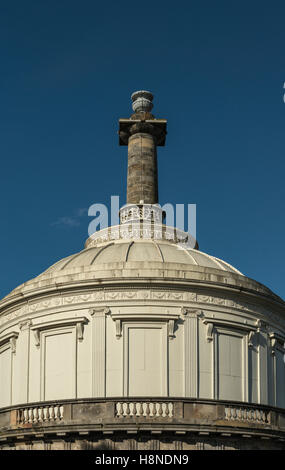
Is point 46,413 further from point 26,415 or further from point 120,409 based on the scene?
point 120,409

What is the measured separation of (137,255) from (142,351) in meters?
5.36

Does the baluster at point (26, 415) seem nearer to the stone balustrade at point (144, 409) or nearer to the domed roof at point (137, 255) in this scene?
the stone balustrade at point (144, 409)

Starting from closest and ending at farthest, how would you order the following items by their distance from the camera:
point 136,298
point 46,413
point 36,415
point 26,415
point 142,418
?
point 142,418, point 46,413, point 36,415, point 26,415, point 136,298

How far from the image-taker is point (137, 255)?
48.9 metres

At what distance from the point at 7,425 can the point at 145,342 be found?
691 centimetres

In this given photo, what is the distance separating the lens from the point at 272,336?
1908 inches

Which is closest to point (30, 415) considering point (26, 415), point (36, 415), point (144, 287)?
point (26, 415)

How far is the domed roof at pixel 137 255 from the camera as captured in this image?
48.8m

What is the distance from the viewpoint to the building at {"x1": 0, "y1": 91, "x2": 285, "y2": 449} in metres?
41.7

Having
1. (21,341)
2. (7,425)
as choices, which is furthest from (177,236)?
(7,425)

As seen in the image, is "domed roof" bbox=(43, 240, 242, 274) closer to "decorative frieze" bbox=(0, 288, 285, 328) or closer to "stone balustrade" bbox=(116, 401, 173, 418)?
"decorative frieze" bbox=(0, 288, 285, 328)

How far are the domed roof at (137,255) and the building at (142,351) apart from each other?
102 mm

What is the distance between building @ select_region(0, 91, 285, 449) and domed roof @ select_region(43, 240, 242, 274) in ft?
0.33

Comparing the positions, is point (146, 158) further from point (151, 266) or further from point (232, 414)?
point (232, 414)
